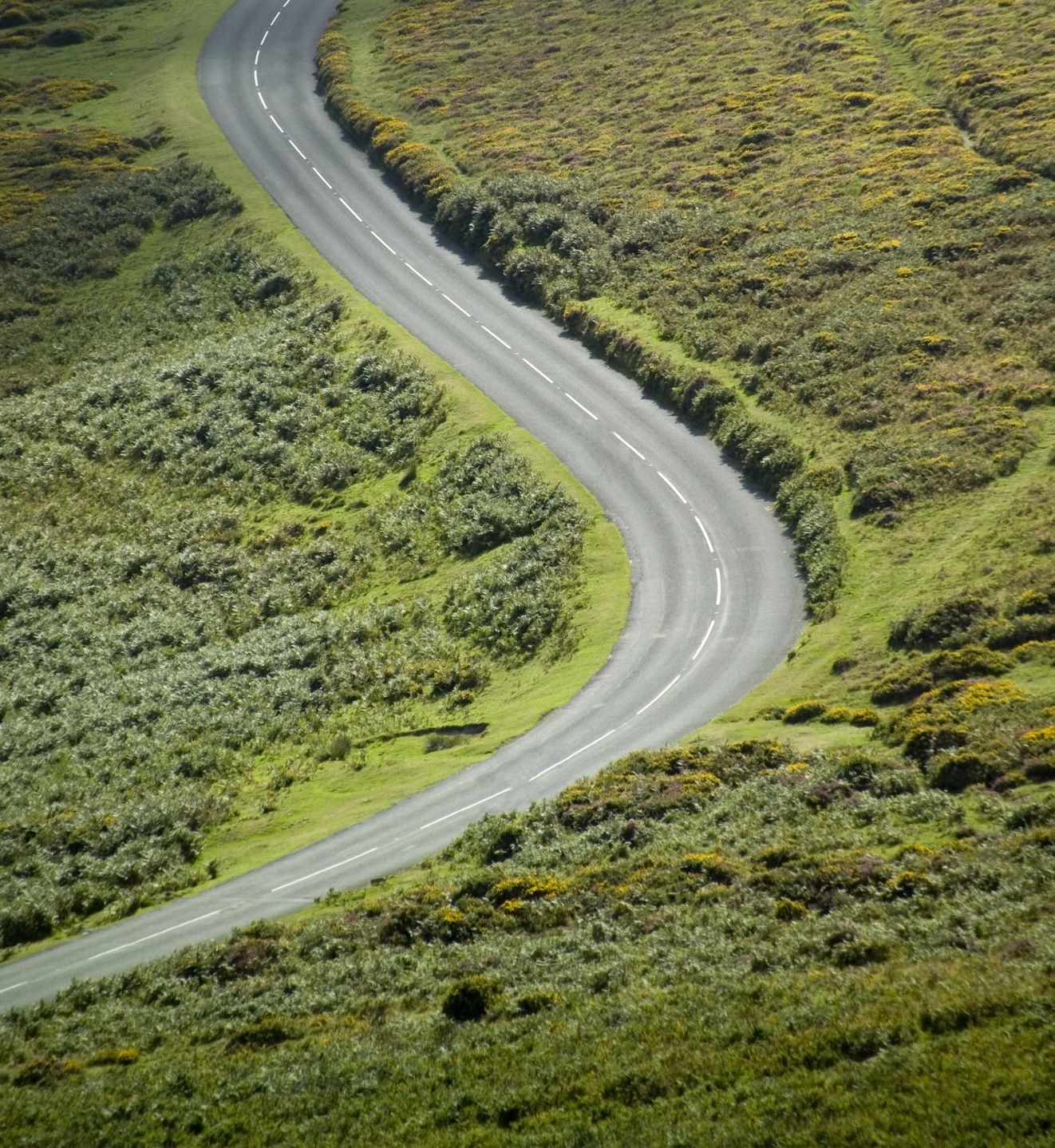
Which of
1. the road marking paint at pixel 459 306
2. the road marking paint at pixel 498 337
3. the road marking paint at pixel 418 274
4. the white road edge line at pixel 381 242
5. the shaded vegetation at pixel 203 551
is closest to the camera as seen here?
the shaded vegetation at pixel 203 551

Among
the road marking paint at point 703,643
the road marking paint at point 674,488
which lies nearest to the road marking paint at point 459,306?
the road marking paint at point 674,488

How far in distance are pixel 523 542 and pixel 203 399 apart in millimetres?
24585

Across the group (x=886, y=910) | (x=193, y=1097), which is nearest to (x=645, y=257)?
(x=886, y=910)

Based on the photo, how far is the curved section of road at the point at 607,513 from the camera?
88.5 ft

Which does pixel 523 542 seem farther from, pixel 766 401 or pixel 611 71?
pixel 611 71

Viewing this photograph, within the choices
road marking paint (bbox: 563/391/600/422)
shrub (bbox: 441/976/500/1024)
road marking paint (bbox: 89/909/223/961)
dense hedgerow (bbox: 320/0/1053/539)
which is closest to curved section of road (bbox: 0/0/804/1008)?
road marking paint (bbox: 89/909/223/961)

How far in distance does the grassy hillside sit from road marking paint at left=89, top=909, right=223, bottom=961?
8.18 ft

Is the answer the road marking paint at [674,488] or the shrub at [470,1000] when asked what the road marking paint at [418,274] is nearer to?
the road marking paint at [674,488]

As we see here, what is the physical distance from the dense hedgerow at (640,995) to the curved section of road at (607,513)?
2.42m

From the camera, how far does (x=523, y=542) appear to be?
42750 millimetres

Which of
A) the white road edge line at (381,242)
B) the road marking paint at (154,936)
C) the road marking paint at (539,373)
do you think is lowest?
the road marking paint at (154,936)

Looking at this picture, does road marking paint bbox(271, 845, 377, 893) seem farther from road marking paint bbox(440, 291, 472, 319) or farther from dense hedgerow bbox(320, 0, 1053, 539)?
road marking paint bbox(440, 291, 472, 319)

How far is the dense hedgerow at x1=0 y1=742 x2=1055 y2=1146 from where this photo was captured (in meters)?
14.6

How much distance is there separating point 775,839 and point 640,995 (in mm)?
6101
